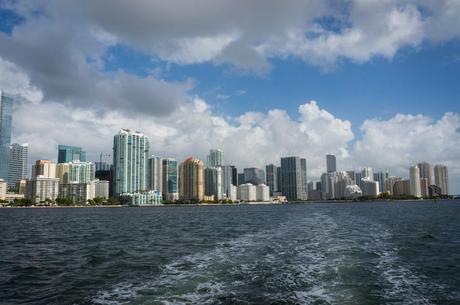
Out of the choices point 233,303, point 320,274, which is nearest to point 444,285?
point 320,274

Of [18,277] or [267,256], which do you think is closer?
[18,277]

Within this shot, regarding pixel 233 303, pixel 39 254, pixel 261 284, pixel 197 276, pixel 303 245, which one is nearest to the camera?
pixel 233 303

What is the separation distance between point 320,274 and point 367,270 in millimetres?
3218

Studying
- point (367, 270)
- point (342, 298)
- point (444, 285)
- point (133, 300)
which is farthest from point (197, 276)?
point (444, 285)

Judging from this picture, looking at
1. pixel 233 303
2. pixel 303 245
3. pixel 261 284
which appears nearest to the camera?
pixel 233 303

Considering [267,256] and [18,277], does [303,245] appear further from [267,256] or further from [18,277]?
[18,277]

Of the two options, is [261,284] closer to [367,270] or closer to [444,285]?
[367,270]

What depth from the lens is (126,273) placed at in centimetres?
2339

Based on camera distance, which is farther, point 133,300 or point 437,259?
point 437,259

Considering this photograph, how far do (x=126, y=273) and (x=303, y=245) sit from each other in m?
17.2

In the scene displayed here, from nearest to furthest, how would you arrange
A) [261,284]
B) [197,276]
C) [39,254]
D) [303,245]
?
[261,284] → [197,276] → [39,254] → [303,245]

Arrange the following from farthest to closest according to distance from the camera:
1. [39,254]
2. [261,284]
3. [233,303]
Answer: [39,254], [261,284], [233,303]

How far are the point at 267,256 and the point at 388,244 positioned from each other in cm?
1356

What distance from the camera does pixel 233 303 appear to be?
1692cm
